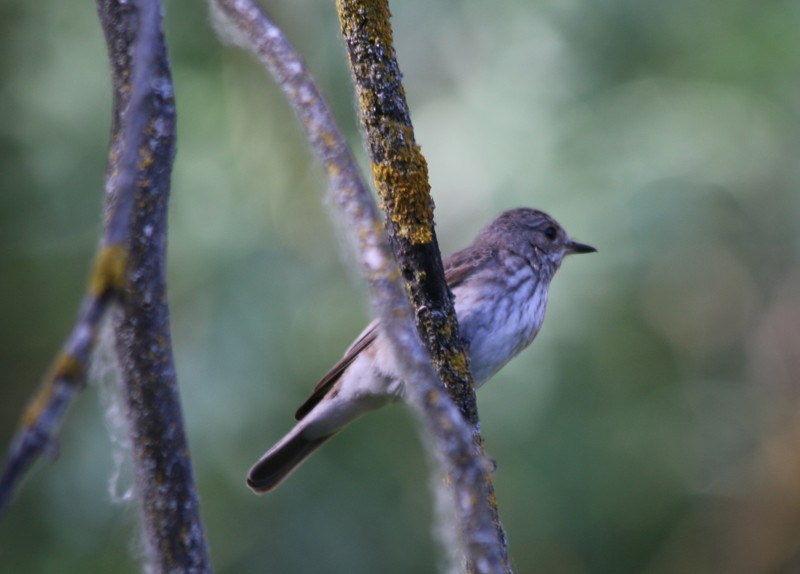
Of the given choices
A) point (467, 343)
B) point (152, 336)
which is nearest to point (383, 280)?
point (152, 336)

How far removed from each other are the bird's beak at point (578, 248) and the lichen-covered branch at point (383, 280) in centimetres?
332

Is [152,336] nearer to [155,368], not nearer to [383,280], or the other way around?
[155,368]

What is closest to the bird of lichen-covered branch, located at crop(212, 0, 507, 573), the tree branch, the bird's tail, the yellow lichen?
the bird's tail

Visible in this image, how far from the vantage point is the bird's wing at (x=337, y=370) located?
4613mm

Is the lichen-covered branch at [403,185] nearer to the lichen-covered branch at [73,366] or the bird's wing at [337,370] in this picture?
the lichen-covered branch at [73,366]

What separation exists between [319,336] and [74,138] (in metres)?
1.76

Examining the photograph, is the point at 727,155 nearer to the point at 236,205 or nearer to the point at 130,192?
the point at 236,205

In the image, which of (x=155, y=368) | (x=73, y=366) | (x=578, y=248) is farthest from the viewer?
(x=578, y=248)

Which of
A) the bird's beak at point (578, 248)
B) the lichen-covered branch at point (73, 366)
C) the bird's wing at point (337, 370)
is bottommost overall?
the lichen-covered branch at point (73, 366)

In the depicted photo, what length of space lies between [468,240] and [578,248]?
0.59m

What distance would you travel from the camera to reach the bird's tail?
15.7 ft

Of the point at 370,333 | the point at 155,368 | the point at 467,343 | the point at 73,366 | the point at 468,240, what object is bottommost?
the point at 73,366

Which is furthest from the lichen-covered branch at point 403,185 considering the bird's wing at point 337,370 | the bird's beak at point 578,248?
the bird's beak at point 578,248

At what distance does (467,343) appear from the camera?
4.38m
